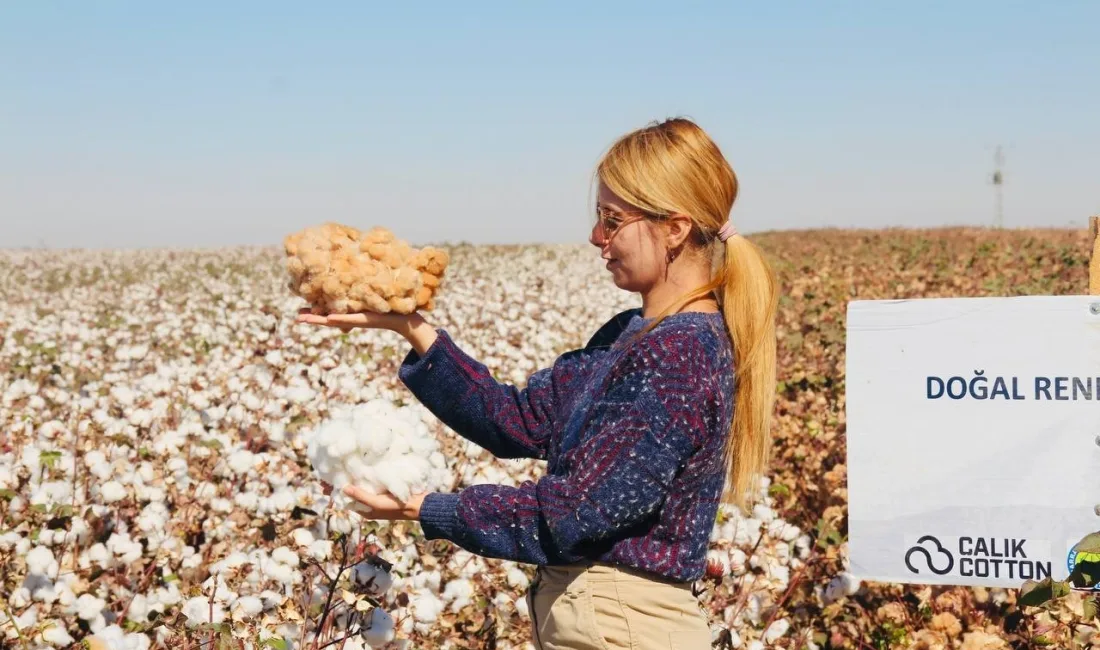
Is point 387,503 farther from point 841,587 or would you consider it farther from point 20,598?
point 841,587

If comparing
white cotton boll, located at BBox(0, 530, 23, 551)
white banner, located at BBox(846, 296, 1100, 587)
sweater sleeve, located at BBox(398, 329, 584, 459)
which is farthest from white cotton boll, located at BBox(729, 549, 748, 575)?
white cotton boll, located at BBox(0, 530, 23, 551)

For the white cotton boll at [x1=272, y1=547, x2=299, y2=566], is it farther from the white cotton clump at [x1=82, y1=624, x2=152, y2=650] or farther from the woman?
the woman

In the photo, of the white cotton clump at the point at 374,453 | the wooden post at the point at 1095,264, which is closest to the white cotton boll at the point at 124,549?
the white cotton clump at the point at 374,453

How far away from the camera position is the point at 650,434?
6.27 feet

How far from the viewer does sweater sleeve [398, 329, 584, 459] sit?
251cm

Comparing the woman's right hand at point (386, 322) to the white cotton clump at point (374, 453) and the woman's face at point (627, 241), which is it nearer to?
the white cotton clump at point (374, 453)

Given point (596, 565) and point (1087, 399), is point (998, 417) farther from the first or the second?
point (596, 565)

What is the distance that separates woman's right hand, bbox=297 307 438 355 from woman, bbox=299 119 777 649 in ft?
1.29

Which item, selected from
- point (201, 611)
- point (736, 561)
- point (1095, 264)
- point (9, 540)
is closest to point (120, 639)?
point (201, 611)

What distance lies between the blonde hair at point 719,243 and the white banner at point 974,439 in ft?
3.12

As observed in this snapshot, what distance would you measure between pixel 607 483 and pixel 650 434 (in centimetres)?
11

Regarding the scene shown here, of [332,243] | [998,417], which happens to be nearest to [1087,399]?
[998,417]

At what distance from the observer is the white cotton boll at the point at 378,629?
105 inches

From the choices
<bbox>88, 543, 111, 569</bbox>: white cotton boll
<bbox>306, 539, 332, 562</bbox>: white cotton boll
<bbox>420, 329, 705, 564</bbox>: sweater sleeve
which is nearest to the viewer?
<bbox>420, 329, 705, 564</bbox>: sweater sleeve
